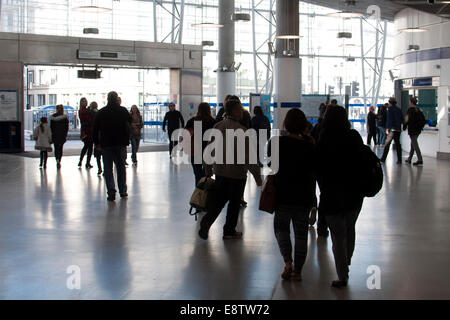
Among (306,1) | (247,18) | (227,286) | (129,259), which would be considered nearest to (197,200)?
(129,259)

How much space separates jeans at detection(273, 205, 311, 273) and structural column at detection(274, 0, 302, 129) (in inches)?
566

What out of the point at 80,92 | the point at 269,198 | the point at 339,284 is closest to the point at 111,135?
the point at 269,198

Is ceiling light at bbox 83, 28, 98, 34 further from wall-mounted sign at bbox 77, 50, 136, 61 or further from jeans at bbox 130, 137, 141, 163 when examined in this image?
jeans at bbox 130, 137, 141, 163

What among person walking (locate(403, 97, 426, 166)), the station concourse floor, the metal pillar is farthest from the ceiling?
the station concourse floor

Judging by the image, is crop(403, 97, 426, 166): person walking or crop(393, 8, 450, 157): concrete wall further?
crop(393, 8, 450, 157): concrete wall

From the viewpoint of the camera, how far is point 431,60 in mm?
20172

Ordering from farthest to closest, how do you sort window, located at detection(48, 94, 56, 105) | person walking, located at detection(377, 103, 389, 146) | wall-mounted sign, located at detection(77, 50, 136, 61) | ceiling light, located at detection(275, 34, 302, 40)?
window, located at detection(48, 94, 56, 105) → person walking, located at detection(377, 103, 389, 146) → wall-mounted sign, located at detection(77, 50, 136, 61) → ceiling light, located at detection(275, 34, 302, 40)

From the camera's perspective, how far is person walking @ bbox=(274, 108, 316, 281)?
18.3 feet

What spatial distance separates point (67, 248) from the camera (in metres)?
6.84

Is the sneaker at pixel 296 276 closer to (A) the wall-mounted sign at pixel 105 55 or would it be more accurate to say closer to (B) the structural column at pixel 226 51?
(A) the wall-mounted sign at pixel 105 55

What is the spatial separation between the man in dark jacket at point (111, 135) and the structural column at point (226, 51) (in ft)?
50.6

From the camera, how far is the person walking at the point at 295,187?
557 cm

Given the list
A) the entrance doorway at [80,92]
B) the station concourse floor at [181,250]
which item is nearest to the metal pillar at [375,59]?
the entrance doorway at [80,92]

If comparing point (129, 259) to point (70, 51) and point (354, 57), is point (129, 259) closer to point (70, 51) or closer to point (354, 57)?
point (70, 51)
